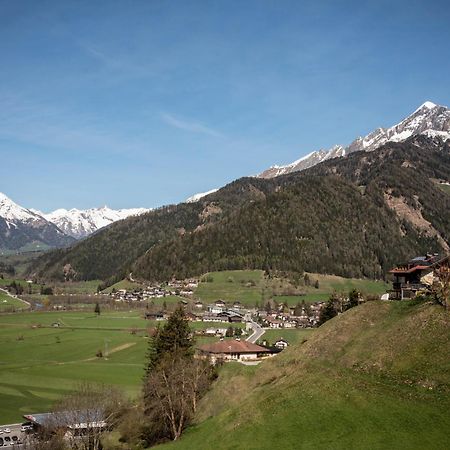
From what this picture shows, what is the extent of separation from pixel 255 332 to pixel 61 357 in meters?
56.3

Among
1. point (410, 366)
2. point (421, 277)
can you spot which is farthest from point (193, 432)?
point (421, 277)

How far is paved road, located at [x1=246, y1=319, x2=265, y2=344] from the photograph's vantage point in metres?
143

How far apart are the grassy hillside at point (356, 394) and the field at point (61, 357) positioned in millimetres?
46244

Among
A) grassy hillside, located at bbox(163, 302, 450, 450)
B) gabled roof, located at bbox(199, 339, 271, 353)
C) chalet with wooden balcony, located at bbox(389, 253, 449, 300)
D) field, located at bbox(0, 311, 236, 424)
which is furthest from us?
gabled roof, located at bbox(199, 339, 271, 353)

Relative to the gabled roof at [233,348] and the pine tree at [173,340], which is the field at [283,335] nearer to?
the gabled roof at [233,348]

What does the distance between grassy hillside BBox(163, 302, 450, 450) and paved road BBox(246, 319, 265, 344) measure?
3297 inches

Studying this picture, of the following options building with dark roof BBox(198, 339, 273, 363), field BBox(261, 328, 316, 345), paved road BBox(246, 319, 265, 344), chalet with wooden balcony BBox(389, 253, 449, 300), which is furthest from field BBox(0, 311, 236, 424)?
chalet with wooden balcony BBox(389, 253, 449, 300)

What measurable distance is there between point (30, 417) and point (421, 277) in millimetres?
55174

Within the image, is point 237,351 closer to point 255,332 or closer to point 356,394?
point 255,332

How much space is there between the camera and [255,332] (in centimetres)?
16000

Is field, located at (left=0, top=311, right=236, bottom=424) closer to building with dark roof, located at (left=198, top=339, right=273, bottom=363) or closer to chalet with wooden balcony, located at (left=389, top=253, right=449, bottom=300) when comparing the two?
building with dark roof, located at (left=198, top=339, right=273, bottom=363)

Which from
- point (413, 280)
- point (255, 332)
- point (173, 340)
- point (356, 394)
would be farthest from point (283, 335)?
point (356, 394)

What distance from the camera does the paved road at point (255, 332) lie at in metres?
143

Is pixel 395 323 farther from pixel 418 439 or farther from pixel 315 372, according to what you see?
pixel 418 439
